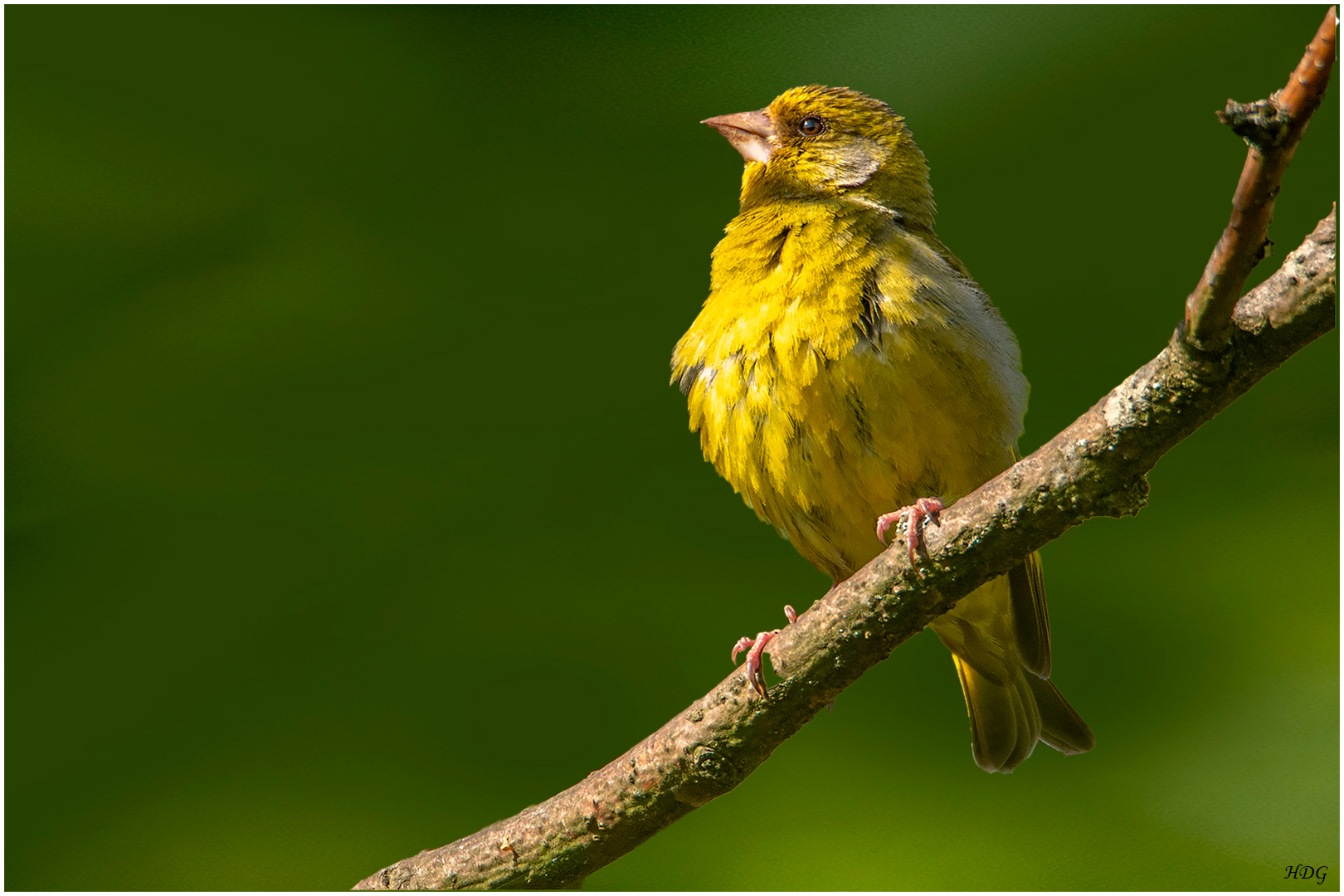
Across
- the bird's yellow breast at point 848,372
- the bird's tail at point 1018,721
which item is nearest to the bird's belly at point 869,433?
the bird's yellow breast at point 848,372

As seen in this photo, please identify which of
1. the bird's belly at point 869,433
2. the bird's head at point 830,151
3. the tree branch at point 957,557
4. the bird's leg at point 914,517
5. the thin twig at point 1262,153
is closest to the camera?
the thin twig at point 1262,153

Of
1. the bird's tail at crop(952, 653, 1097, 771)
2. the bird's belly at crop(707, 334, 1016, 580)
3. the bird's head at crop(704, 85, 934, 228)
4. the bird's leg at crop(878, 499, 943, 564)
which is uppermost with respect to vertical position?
the bird's head at crop(704, 85, 934, 228)

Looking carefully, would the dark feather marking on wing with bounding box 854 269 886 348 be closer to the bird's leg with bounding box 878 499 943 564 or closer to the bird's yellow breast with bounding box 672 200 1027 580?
the bird's yellow breast with bounding box 672 200 1027 580

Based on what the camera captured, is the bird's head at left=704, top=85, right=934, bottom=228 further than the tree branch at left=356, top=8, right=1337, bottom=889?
Yes

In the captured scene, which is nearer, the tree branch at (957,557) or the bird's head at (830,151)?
the tree branch at (957,557)

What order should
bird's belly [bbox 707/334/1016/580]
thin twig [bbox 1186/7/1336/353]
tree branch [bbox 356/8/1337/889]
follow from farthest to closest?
bird's belly [bbox 707/334/1016/580]
tree branch [bbox 356/8/1337/889]
thin twig [bbox 1186/7/1336/353]

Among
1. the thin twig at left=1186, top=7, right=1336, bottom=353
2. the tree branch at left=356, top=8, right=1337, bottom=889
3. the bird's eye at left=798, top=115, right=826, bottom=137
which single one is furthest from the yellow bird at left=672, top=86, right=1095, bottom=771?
the thin twig at left=1186, top=7, right=1336, bottom=353

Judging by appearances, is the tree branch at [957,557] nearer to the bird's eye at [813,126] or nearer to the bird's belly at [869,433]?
the bird's belly at [869,433]

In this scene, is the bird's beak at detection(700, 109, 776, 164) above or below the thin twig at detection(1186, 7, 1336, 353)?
above
